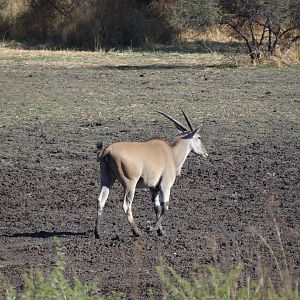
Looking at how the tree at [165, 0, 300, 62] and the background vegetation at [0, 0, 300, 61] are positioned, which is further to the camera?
the background vegetation at [0, 0, 300, 61]

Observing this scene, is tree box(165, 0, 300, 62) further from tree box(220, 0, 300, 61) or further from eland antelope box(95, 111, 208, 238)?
eland antelope box(95, 111, 208, 238)

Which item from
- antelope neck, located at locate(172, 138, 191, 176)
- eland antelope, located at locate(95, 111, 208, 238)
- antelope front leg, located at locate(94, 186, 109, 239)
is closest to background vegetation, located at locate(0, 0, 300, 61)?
antelope neck, located at locate(172, 138, 191, 176)

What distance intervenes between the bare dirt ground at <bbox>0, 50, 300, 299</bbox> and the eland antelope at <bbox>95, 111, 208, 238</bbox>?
327 mm

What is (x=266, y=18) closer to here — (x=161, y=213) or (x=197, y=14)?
(x=197, y=14)

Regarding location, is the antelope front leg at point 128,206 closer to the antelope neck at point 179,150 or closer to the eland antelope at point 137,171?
the eland antelope at point 137,171

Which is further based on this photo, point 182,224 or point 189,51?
point 189,51

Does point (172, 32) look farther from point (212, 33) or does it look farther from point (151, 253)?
point (151, 253)

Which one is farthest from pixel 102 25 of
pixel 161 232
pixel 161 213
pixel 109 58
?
pixel 161 232

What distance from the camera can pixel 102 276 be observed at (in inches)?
370

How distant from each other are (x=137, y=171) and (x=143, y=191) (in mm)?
2544

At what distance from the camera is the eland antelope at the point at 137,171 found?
10.9 m

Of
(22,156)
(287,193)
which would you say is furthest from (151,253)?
Result: (22,156)

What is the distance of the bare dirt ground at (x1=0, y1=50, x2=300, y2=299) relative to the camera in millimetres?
10086

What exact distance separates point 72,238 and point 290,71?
1589cm
